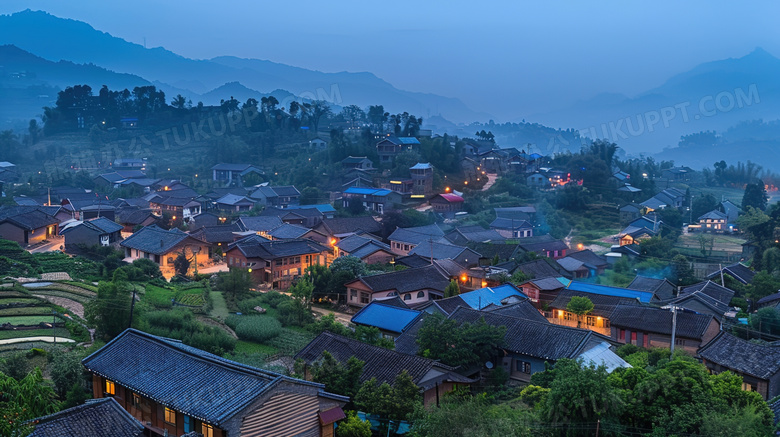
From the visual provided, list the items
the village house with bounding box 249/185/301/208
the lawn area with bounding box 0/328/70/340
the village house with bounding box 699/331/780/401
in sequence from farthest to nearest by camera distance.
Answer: the village house with bounding box 249/185/301/208 → the lawn area with bounding box 0/328/70/340 → the village house with bounding box 699/331/780/401

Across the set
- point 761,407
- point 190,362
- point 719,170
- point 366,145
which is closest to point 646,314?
point 761,407

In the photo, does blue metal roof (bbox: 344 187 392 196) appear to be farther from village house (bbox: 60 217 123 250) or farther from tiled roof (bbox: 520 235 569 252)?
village house (bbox: 60 217 123 250)

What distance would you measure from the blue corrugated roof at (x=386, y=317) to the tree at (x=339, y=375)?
4960 millimetres

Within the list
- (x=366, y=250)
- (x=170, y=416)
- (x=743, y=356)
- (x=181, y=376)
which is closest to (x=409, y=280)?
(x=366, y=250)

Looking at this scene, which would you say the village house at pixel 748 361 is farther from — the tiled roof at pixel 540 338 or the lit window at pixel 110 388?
the lit window at pixel 110 388

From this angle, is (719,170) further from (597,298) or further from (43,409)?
(43,409)

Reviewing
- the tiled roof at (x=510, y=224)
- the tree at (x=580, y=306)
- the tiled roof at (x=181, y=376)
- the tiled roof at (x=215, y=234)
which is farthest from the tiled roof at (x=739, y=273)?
the tiled roof at (x=181, y=376)

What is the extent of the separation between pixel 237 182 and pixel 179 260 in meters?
22.8

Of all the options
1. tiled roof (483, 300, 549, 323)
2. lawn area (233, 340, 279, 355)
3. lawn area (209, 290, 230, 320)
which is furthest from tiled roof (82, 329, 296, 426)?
tiled roof (483, 300, 549, 323)

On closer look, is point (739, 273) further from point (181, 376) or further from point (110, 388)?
point (110, 388)

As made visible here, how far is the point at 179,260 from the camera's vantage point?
25.8 meters

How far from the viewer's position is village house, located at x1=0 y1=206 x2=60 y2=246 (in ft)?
92.8

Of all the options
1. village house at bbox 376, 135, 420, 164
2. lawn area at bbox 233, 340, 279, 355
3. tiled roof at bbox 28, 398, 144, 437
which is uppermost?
village house at bbox 376, 135, 420, 164

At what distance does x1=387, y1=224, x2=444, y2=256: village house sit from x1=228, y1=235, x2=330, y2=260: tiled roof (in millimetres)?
5082
